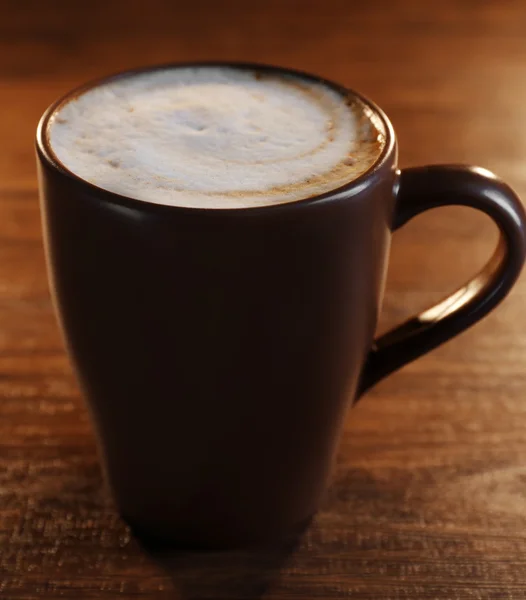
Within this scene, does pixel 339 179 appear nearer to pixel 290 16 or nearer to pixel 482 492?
pixel 482 492

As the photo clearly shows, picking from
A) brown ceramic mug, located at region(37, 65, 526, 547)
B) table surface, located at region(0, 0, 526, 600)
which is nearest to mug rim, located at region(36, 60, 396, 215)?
brown ceramic mug, located at region(37, 65, 526, 547)

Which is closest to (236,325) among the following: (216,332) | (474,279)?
(216,332)

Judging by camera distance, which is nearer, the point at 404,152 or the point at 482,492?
the point at 482,492

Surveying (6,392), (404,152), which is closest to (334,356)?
(6,392)

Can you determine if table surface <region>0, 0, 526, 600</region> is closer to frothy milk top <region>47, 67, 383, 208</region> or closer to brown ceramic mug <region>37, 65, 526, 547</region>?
brown ceramic mug <region>37, 65, 526, 547</region>

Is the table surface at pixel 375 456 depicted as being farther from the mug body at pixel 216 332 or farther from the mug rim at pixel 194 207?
the mug rim at pixel 194 207
